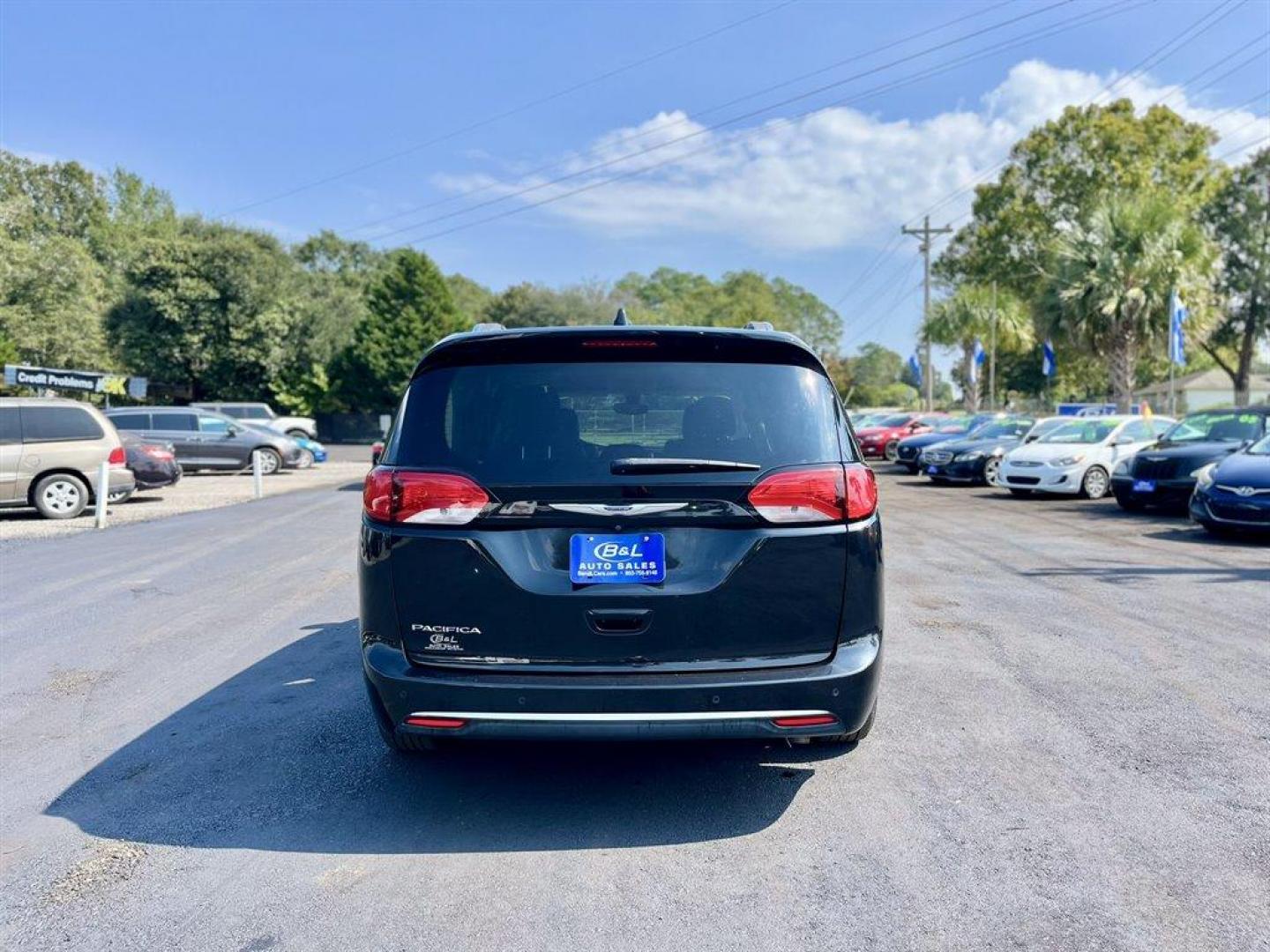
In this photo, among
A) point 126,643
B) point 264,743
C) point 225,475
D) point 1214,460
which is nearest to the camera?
point 264,743

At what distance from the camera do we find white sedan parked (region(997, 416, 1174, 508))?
17.6m

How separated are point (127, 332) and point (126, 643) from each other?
51229 mm

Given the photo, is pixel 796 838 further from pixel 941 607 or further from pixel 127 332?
pixel 127 332

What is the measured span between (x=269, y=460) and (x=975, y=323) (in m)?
35.2

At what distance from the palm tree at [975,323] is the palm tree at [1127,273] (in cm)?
1773

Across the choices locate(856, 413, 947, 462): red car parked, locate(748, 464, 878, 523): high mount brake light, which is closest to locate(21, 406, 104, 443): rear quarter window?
locate(748, 464, 878, 523): high mount brake light

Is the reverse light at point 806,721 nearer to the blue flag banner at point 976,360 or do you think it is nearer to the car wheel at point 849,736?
the car wheel at point 849,736

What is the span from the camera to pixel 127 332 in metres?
52.2

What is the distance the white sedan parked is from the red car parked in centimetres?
1189

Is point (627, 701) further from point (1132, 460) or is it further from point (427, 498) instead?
point (1132, 460)

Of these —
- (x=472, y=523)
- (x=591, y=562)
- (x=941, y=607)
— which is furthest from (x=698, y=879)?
(x=941, y=607)

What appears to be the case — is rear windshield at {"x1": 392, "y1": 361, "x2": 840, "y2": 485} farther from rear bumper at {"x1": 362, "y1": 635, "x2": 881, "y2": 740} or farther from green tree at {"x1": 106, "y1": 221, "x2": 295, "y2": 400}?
green tree at {"x1": 106, "y1": 221, "x2": 295, "y2": 400}

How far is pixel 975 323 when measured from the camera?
49969 millimetres

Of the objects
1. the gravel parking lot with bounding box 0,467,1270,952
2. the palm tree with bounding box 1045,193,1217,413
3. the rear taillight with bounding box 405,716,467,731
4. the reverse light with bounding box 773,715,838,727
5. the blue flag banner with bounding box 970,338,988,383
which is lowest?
the gravel parking lot with bounding box 0,467,1270,952
